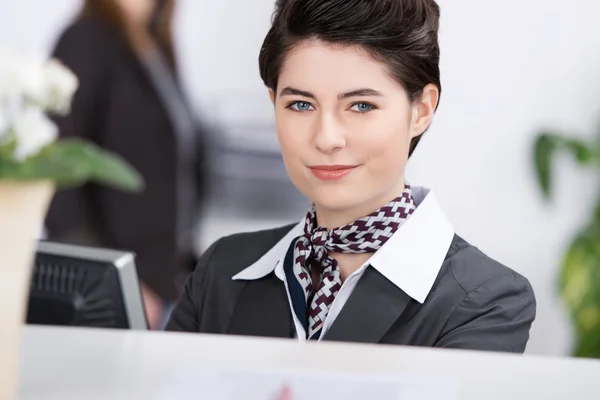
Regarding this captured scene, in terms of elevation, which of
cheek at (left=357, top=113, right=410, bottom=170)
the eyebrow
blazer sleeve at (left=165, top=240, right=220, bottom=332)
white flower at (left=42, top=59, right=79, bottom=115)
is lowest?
blazer sleeve at (left=165, top=240, right=220, bottom=332)

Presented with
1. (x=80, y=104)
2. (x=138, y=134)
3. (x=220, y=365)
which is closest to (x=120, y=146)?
(x=138, y=134)

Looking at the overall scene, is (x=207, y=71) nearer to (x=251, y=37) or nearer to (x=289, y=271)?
(x=251, y=37)

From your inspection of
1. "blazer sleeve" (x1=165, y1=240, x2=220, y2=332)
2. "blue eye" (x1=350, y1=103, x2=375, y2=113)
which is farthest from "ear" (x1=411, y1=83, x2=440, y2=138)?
"blazer sleeve" (x1=165, y1=240, x2=220, y2=332)

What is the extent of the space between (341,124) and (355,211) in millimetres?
156

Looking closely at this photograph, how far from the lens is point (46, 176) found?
0.72 m

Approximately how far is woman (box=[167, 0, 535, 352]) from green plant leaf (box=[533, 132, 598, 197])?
221 centimetres

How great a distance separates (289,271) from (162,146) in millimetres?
2325

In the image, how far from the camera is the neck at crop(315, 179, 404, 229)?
1.44 metres

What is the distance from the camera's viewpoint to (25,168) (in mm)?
721

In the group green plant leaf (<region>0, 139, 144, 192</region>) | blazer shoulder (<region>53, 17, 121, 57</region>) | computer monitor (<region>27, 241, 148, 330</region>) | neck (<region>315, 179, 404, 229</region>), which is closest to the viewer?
green plant leaf (<region>0, 139, 144, 192</region>)

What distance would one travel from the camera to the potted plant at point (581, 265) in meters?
3.40

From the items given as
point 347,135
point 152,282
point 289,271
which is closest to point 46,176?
point 347,135

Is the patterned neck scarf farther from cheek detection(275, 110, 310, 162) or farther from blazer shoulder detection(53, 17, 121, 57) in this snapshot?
blazer shoulder detection(53, 17, 121, 57)

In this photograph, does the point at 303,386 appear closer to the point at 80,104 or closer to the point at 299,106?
the point at 299,106
